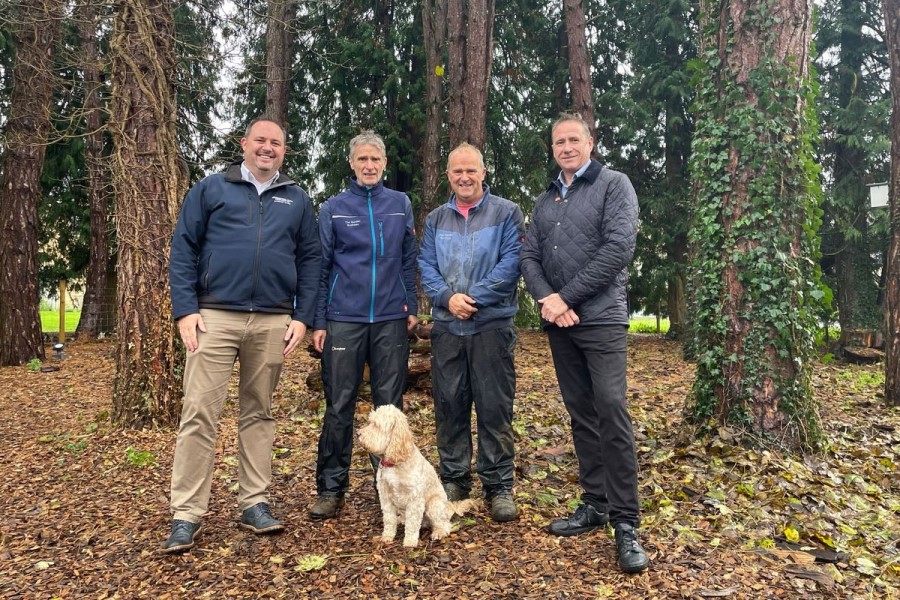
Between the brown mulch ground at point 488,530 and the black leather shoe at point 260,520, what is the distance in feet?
0.21

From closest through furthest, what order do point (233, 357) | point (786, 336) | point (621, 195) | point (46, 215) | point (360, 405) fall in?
point (621, 195), point (233, 357), point (786, 336), point (360, 405), point (46, 215)

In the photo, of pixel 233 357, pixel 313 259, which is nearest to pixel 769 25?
pixel 313 259

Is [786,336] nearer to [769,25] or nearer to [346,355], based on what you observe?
[769,25]

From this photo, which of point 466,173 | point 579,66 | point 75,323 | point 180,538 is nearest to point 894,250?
point 466,173

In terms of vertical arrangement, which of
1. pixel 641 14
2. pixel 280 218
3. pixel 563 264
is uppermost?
pixel 641 14

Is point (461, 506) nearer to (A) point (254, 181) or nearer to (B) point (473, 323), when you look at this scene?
(B) point (473, 323)

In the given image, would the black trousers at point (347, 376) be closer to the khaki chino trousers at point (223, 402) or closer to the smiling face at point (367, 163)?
the khaki chino trousers at point (223, 402)

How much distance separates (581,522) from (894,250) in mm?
6393

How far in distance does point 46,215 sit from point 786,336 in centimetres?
1667

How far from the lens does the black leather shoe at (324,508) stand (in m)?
4.19

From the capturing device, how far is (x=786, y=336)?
4.82m

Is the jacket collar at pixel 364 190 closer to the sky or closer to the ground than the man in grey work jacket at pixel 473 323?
closer to the sky

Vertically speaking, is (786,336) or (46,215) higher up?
(46,215)

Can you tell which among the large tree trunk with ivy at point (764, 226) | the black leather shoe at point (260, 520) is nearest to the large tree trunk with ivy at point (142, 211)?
the black leather shoe at point (260, 520)
